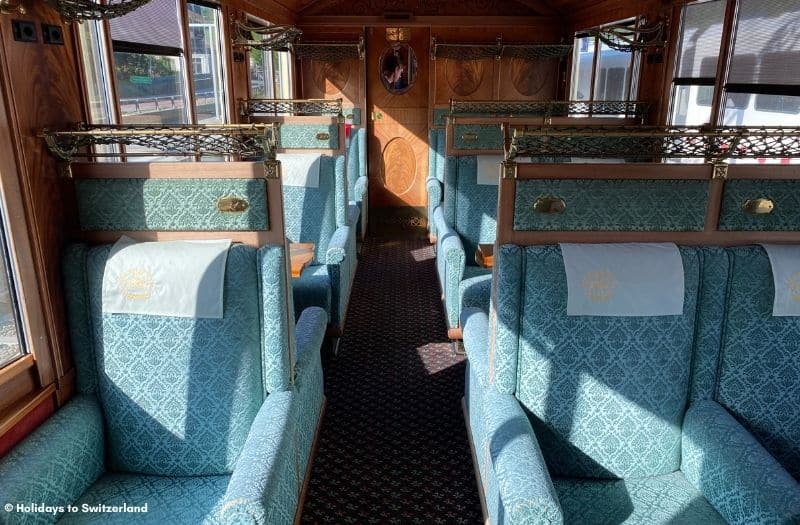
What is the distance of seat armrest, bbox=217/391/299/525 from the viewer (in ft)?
4.74

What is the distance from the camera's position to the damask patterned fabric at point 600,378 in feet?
6.13

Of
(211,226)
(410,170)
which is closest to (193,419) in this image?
(211,226)

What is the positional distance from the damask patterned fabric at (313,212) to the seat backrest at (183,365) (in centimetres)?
198

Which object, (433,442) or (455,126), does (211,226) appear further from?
(455,126)

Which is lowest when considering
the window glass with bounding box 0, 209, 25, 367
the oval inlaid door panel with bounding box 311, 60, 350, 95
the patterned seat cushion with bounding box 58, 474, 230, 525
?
the patterned seat cushion with bounding box 58, 474, 230, 525

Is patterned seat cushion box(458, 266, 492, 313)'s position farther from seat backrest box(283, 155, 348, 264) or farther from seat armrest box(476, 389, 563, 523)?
seat armrest box(476, 389, 563, 523)

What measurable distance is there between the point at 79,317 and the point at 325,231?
215cm

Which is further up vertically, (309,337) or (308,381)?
(309,337)

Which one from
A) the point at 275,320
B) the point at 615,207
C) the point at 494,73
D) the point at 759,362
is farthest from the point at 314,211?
the point at 494,73

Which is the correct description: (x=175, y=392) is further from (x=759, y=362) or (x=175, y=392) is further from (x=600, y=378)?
(x=759, y=362)

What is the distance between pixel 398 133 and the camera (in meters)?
6.77

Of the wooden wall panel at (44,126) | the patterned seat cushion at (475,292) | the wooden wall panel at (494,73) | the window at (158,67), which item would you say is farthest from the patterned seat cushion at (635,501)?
the wooden wall panel at (494,73)

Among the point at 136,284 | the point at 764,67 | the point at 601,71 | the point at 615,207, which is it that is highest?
the point at 601,71

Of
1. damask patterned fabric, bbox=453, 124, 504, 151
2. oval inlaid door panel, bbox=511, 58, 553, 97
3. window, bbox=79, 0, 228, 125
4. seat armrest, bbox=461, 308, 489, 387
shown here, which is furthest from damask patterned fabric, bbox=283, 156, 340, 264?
oval inlaid door panel, bbox=511, 58, 553, 97
